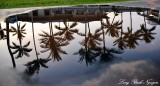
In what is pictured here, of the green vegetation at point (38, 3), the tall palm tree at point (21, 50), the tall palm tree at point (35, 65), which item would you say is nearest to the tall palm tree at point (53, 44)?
the tall palm tree at point (35, 65)

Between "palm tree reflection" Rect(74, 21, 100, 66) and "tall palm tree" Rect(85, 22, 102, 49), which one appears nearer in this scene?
"palm tree reflection" Rect(74, 21, 100, 66)

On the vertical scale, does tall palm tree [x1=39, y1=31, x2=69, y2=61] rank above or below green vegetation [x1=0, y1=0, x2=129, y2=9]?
below

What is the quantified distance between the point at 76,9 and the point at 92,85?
76.0 feet

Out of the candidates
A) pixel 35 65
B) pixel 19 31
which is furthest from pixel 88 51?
pixel 19 31

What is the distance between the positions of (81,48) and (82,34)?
4.35m

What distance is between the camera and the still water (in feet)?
58.4

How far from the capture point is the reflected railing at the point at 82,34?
22312mm

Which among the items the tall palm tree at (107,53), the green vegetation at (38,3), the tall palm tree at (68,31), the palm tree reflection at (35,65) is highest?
the green vegetation at (38,3)

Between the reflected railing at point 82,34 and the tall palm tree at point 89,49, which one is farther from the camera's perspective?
the reflected railing at point 82,34

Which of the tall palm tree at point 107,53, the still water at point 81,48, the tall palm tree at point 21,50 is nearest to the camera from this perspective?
the still water at point 81,48

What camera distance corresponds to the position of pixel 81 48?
945 inches

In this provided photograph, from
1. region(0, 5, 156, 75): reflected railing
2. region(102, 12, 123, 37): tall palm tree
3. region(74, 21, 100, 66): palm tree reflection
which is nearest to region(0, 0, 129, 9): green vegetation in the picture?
region(0, 5, 156, 75): reflected railing

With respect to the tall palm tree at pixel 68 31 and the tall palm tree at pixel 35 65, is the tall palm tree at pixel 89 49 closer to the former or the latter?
the tall palm tree at pixel 68 31

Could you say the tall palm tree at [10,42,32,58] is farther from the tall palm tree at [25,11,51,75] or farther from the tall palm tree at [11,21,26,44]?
the tall palm tree at [25,11,51,75]
